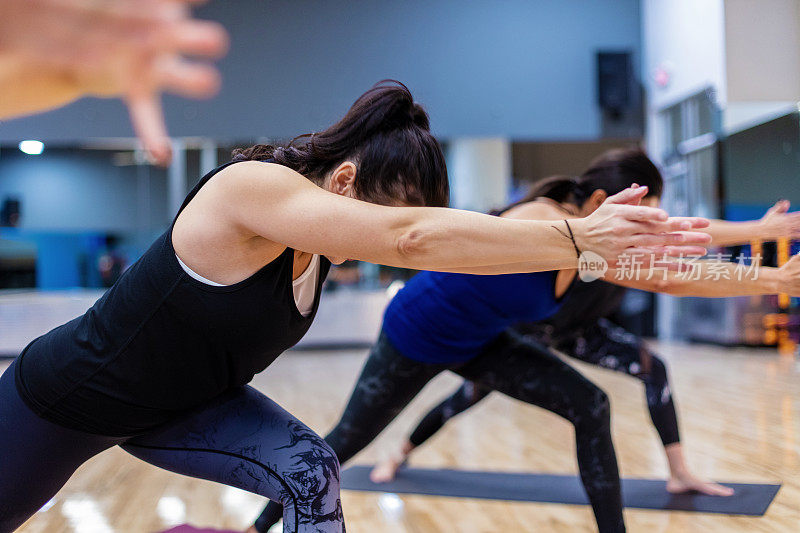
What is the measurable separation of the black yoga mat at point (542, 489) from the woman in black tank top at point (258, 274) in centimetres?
138

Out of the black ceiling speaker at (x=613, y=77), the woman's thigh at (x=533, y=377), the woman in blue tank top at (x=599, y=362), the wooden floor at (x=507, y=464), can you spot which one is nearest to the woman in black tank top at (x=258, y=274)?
the woman's thigh at (x=533, y=377)

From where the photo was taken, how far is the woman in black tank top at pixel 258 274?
3.15 feet

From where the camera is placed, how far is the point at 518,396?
6.08ft

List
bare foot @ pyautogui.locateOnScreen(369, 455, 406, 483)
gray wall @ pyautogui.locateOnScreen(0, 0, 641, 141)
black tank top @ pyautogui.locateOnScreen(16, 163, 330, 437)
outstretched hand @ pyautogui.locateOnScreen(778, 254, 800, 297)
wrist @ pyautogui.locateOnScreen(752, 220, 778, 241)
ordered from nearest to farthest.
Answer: black tank top @ pyautogui.locateOnScreen(16, 163, 330, 437) → outstretched hand @ pyautogui.locateOnScreen(778, 254, 800, 297) → wrist @ pyautogui.locateOnScreen(752, 220, 778, 241) → bare foot @ pyautogui.locateOnScreen(369, 455, 406, 483) → gray wall @ pyautogui.locateOnScreen(0, 0, 641, 141)

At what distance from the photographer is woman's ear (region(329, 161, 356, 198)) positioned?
106 centimetres

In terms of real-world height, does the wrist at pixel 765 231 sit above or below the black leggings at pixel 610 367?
above

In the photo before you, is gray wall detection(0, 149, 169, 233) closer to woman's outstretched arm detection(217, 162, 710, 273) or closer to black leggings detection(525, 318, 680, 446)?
black leggings detection(525, 318, 680, 446)

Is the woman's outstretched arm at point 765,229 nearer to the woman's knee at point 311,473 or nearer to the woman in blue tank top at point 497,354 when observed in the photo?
the woman in blue tank top at point 497,354

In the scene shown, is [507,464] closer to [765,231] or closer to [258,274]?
[765,231]

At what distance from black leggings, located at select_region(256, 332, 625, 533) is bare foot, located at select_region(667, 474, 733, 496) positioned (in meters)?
0.74

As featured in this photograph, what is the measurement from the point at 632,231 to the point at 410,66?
704 cm

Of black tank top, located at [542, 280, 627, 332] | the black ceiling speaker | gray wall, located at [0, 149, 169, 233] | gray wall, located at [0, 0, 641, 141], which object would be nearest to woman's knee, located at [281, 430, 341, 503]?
black tank top, located at [542, 280, 627, 332]

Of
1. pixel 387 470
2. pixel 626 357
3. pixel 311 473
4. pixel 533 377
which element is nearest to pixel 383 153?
pixel 311 473

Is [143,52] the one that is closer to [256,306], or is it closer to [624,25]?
[256,306]
